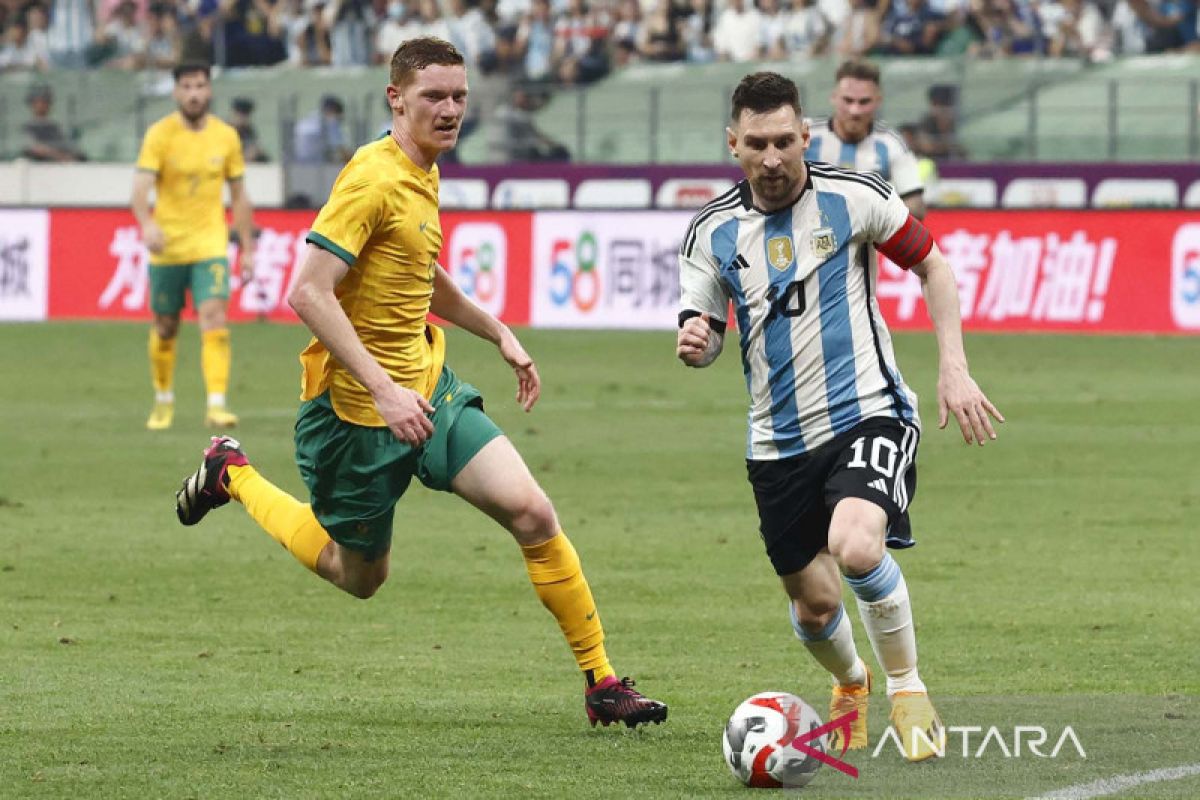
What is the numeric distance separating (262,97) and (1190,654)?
986 inches

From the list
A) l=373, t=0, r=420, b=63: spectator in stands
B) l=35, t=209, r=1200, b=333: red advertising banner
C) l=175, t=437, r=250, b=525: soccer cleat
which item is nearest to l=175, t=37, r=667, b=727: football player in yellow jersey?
l=175, t=437, r=250, b=525: soccer cleat

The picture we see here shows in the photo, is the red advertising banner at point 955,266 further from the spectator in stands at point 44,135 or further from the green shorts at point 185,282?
the green shorts at point 185,282

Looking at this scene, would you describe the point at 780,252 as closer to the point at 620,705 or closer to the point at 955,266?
the point at 620,705

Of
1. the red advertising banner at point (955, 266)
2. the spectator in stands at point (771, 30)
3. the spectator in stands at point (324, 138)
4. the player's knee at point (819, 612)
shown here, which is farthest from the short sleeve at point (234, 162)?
the spectator in stands at point (771, 30)

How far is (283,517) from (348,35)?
25.5m

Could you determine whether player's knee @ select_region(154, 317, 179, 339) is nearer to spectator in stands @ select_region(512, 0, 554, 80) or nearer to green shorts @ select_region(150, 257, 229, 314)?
green shorts @ select_region(150, 257, 229, 314)

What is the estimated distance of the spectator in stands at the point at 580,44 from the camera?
29.8 meters

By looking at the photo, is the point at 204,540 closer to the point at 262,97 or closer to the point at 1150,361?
the point at 1150,361

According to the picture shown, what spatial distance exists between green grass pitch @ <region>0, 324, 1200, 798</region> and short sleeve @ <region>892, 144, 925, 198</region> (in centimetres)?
165

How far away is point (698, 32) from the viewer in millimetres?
29953

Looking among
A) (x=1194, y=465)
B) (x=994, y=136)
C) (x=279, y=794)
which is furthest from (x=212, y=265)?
(x=994, y=136)

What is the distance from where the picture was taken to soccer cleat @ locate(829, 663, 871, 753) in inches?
253

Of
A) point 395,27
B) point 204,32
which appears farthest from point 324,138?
point 204,32

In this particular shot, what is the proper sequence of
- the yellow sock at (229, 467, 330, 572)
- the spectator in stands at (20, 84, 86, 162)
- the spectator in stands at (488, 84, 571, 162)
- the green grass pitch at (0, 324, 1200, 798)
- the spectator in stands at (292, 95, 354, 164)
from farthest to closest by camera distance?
the spectator in stands at (20, 84, 86, 162) < the spectator in stands at (292, 95, 354, 164) < the spectator in stands at (488, 84, 571, 162) < the yellow sock at (229, 467, 330, 572) < the green grass pitch at (0, 324, 1200, 798)
